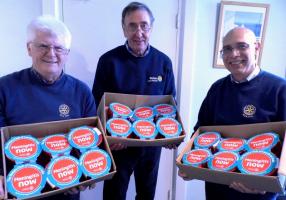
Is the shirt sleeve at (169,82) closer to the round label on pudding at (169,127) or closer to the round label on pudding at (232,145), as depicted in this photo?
the round label on pudding at (169,127)

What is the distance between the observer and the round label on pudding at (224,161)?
3.13 ft

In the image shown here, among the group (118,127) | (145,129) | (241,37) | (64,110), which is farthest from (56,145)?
(241,37)

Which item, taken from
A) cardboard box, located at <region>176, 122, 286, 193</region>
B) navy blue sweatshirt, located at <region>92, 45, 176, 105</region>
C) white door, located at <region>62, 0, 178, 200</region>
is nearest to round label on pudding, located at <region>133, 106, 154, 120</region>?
navy blue sweatshirt, located at <region>92, 45, 176, 105</region>

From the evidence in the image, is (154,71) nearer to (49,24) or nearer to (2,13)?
(49,24)

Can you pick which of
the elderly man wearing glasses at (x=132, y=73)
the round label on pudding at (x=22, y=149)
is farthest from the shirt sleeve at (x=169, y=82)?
the round label on pudding at (x=22, y=149)

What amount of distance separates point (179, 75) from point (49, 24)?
1.12 metres

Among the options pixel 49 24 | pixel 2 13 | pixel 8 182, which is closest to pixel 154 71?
pixel 49 24

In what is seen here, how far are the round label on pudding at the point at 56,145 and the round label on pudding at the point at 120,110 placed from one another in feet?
1.01

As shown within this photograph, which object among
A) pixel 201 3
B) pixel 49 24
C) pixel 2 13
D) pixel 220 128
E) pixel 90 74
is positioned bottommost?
pixel 220 128

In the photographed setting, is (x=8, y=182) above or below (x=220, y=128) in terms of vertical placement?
below

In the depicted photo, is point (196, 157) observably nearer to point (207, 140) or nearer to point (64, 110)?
point (207, 140)

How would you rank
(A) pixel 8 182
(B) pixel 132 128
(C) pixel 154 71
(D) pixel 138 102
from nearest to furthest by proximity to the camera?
(A) pixel 8 182, (B) pixel 132 128, (D) pixel 138 102, (C) pixel 154 71

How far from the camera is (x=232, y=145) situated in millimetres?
1074

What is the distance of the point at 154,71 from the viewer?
1.51 metres
